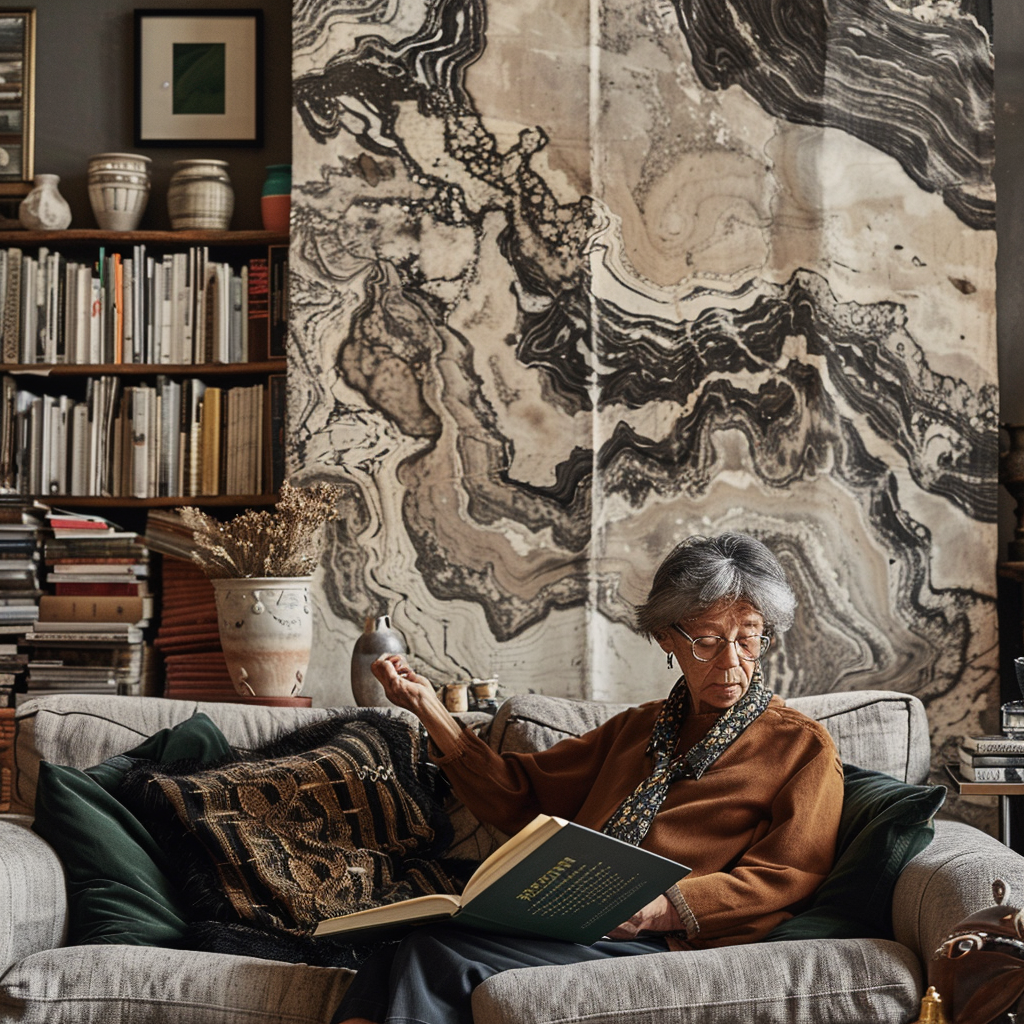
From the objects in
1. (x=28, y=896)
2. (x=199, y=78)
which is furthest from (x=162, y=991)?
(x=199, y=78)

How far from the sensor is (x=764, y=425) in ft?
10.6

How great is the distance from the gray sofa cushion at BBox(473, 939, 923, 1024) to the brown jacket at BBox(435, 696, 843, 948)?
0.09 meters

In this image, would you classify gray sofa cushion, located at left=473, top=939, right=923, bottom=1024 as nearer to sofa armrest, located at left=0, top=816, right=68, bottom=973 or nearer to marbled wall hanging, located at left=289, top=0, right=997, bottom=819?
sofa armrest, located at left=0, top=816, right=68, bottom=973

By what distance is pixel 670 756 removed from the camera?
6.75ft

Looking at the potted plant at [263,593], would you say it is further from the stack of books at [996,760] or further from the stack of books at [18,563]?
the stack of books at [996,760]

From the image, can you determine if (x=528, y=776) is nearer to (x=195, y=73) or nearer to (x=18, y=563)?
(x=18, y=563)

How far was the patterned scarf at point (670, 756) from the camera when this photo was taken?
194 cm

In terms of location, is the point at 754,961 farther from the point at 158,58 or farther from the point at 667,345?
the point at 158,58

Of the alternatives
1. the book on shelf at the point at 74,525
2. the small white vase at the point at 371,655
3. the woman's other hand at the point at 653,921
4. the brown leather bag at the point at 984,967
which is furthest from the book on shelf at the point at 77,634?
the brown leather bag at the point at 984,967

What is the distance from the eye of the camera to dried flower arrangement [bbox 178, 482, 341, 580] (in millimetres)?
2998

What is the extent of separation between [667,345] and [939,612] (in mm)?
1004

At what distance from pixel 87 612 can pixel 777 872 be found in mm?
2110

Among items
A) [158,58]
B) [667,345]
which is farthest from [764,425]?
[158,58]

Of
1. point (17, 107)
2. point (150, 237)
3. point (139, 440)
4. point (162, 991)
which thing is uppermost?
point (17, 107)
